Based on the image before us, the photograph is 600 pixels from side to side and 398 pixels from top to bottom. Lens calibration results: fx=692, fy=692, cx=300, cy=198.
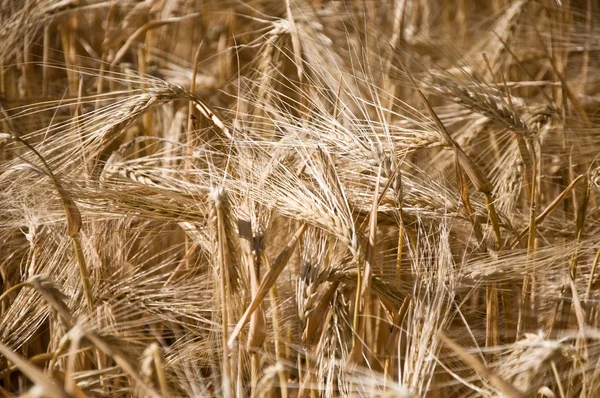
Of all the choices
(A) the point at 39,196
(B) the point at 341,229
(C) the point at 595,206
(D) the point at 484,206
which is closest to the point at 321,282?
(B) the point at 341,229

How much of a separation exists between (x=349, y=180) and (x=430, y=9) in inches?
52.3

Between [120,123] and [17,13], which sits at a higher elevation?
[17,13]

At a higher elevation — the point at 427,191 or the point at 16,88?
the point at 16,88

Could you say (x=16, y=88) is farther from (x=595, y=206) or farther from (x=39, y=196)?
(x=595, y=206)

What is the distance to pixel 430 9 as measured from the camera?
2.31 m

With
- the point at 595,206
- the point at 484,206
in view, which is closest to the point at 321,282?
the point at 484,206

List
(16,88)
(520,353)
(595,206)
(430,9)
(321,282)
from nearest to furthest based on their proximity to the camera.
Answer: (520,353) → (321,282) → (595,206) → (16,88) → (430,9)

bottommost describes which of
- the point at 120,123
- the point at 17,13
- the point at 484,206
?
the point at 484,206

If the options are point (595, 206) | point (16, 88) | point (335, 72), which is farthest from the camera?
point (16, 88)

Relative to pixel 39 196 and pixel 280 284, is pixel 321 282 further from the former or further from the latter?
pixel 39 196

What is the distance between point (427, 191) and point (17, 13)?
3.34 feet

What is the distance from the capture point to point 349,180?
1.17 meters

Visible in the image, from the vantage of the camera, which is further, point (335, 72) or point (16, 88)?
point (16, 88)

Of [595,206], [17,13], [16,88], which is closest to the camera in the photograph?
[595,206]
